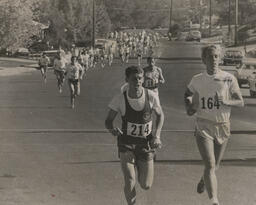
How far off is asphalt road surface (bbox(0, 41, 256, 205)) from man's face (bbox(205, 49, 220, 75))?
1.52m

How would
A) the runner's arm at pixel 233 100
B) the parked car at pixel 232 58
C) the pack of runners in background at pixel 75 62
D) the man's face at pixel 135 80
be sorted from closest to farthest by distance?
the man's face at pixel 135 80 < the runner's arm at pixel 233 100 < the pack of runners in background at pixel 75 62 < the parked car at pixel 232 58

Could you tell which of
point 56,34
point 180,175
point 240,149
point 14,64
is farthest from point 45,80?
point 56,34

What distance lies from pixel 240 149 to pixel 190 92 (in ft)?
20.2

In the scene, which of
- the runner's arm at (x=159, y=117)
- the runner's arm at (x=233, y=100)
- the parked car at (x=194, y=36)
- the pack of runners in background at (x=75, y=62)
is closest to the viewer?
the runner's arm at (x=159, y=117)

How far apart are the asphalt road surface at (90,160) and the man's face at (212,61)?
1524 mm

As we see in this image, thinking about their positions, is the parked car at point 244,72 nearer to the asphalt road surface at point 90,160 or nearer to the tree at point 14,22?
the asphalt road surface at point 90,160

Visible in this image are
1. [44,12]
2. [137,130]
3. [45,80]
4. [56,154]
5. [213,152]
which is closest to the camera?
[137,130]

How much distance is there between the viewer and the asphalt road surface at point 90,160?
10555 mm

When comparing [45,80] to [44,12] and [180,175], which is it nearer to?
[180,175]

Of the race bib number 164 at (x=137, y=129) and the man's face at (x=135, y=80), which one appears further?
the race bib number 164 at (x=137, y=129)

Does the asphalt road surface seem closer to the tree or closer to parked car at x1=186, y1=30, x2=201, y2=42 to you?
the tree

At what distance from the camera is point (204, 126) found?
9656 millimetres

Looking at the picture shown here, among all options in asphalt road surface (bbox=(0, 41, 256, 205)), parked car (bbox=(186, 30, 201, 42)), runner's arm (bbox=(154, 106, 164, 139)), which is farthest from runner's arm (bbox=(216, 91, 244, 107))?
parked car (bbox=(186, 30, 201, 42))

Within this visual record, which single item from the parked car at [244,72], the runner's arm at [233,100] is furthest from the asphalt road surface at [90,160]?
the parked car at [244,72]
